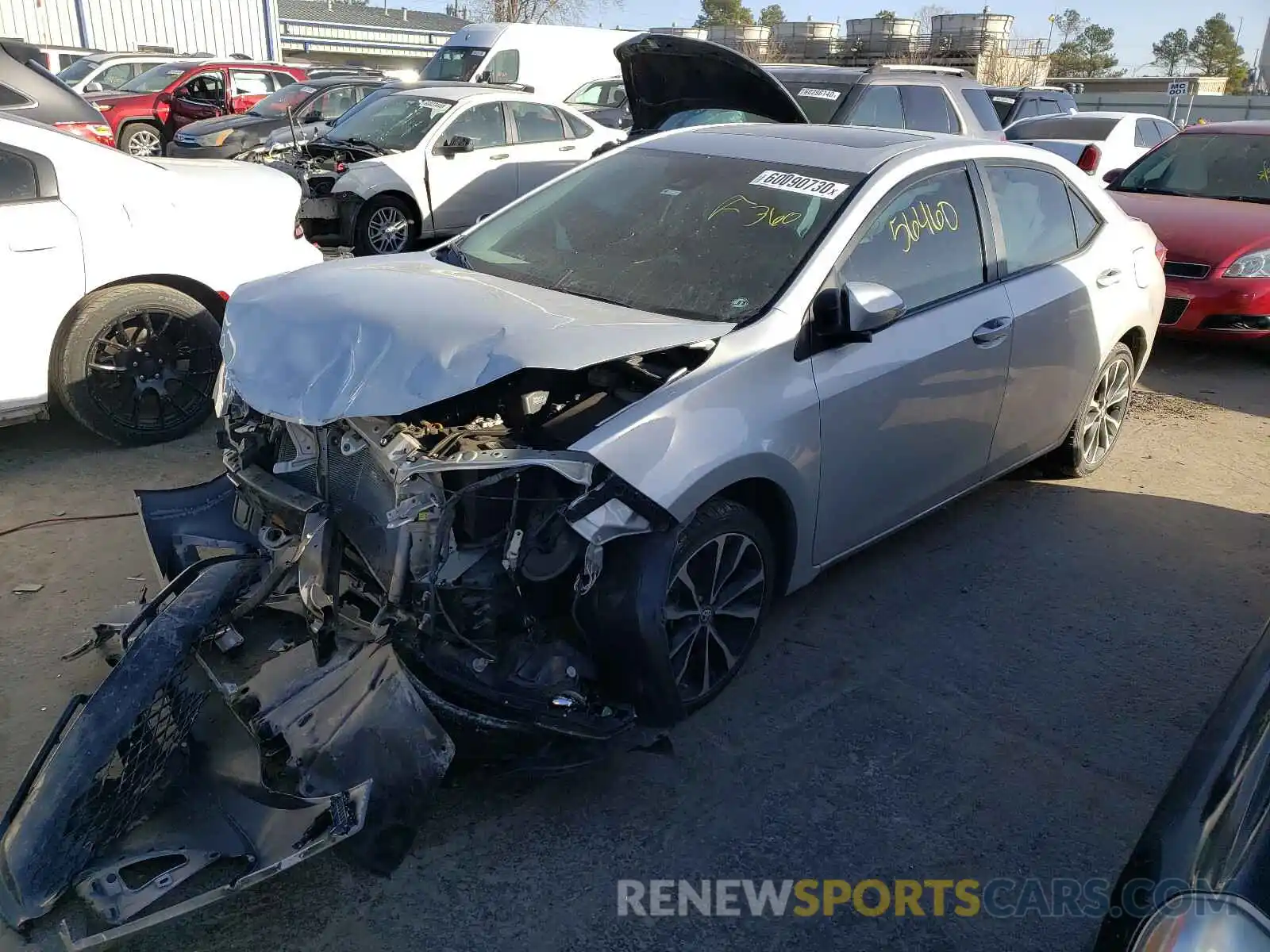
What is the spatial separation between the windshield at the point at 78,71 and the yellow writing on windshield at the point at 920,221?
19.2 metres

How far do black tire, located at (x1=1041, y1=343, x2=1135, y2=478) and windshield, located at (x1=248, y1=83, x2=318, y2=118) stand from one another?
39.4 ft

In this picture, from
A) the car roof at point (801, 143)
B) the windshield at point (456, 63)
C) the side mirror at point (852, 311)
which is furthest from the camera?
the windshield at point (456, 63)

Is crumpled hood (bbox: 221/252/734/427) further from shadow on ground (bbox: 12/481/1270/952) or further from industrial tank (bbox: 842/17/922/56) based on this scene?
industrial tank (bbox: 842/17/922/56)

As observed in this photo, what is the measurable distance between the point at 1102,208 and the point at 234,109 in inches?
625

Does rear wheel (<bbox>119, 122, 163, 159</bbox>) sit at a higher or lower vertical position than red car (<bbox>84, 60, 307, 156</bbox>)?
lower

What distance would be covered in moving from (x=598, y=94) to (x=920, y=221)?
12757 millimetres

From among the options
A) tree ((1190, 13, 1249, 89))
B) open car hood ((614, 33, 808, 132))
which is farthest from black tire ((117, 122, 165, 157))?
tree ((1190, 13, 1249, 89))

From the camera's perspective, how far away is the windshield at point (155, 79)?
16.9 meters

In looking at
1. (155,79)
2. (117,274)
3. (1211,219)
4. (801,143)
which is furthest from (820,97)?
(155,79)

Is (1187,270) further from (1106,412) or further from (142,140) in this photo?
(142,140)

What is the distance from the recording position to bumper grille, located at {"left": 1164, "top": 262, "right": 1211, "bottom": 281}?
24.5ft

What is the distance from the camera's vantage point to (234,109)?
56.2ft

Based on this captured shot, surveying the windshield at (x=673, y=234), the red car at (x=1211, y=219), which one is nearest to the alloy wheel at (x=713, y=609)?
the windshield at (x=673, y=234)

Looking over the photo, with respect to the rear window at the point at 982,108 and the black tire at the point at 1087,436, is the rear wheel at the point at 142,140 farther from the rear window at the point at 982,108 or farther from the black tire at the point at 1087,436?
the black tire at the point at 1087,436
